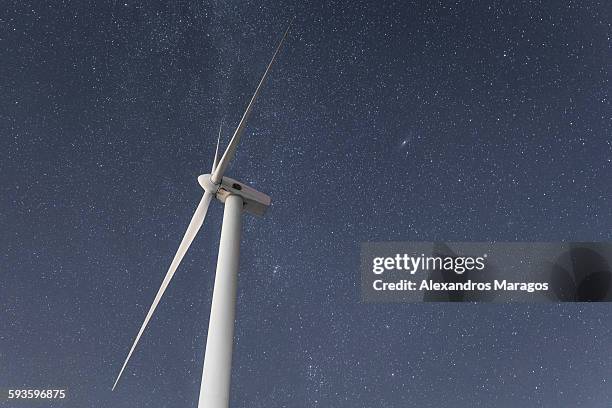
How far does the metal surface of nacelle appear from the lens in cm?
1402

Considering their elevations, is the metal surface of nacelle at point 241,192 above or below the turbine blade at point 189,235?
above

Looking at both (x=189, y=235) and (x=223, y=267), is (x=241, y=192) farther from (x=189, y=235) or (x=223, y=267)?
(x=223, y=267)

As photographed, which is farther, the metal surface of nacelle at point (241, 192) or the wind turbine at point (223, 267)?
the metal surface of nacelle at point (241, 192)

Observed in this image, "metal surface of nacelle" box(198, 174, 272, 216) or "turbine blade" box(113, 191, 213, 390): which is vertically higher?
"metal surface of nacelle" box(198, 174, 272, 216)

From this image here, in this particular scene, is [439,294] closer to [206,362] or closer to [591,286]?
[591,286]

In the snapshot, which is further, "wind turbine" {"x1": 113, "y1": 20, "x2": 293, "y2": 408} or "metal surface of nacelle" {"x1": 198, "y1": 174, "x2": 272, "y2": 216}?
"metal surface of nacelle" {"x1": 198, "y1": 174, "x2": 272, "y2": 216}

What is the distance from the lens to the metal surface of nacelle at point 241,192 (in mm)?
14023

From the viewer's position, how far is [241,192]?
1422 cm

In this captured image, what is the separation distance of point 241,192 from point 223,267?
6.97ft

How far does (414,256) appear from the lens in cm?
1516

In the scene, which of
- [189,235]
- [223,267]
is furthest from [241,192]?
[223,267]

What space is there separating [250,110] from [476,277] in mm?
5242

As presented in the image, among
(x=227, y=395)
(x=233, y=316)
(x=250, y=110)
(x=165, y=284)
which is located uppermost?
(x=250, y=110)

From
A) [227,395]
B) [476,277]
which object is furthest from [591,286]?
[227,395]
